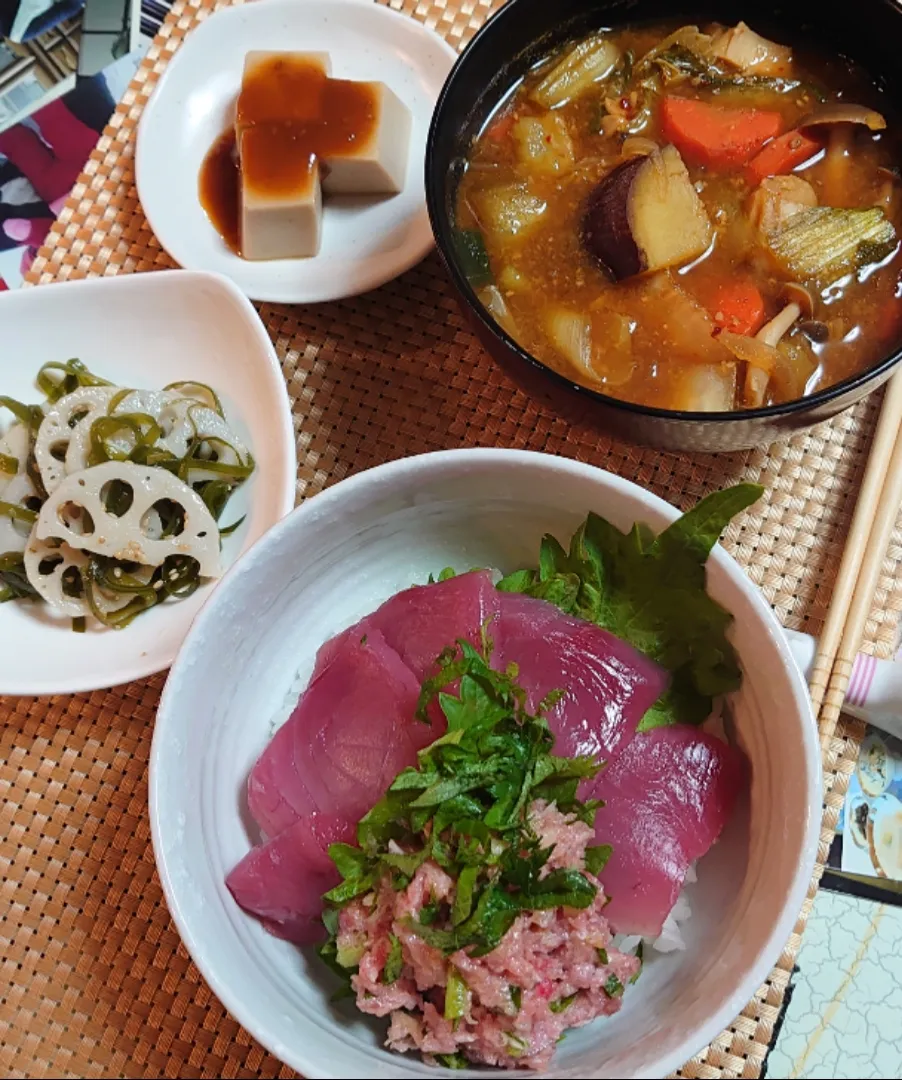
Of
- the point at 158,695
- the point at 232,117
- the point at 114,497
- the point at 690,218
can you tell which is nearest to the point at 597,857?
the point at 158,695

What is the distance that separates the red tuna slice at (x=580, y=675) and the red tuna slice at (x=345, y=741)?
0.14 metres

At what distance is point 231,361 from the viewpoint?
1885 mm

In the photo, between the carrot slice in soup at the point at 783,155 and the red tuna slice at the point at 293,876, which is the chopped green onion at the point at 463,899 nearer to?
the red tuna slice at the point at 293,876

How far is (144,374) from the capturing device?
1956 millimetres

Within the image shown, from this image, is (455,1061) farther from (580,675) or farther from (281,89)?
(281,89)

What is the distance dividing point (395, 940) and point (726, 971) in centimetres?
38

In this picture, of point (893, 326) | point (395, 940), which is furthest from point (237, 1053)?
point (893, 326)

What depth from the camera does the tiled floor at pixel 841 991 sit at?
176 centimetres

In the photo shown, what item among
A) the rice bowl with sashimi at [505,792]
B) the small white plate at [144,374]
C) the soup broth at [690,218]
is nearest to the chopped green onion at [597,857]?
the rice bowl with sashimi at [505,792]

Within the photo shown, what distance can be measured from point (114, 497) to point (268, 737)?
64 cm

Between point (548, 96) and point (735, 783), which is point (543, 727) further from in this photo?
point (548, 96)

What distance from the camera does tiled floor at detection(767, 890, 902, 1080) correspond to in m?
1.76

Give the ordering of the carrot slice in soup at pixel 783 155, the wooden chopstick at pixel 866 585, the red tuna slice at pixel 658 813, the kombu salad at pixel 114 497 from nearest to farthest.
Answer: the red tuna slice at pixel 658 813 → the wooden chopstick at pixel 866 585 → the carrot slice in soup at pixel 783 155 → the kombu salad at pixel 114 497

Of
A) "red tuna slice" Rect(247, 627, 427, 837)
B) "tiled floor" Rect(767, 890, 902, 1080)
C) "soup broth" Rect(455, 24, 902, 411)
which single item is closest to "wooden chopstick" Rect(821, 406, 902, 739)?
"soup broth" Rect(455, 24, 902, 411)
